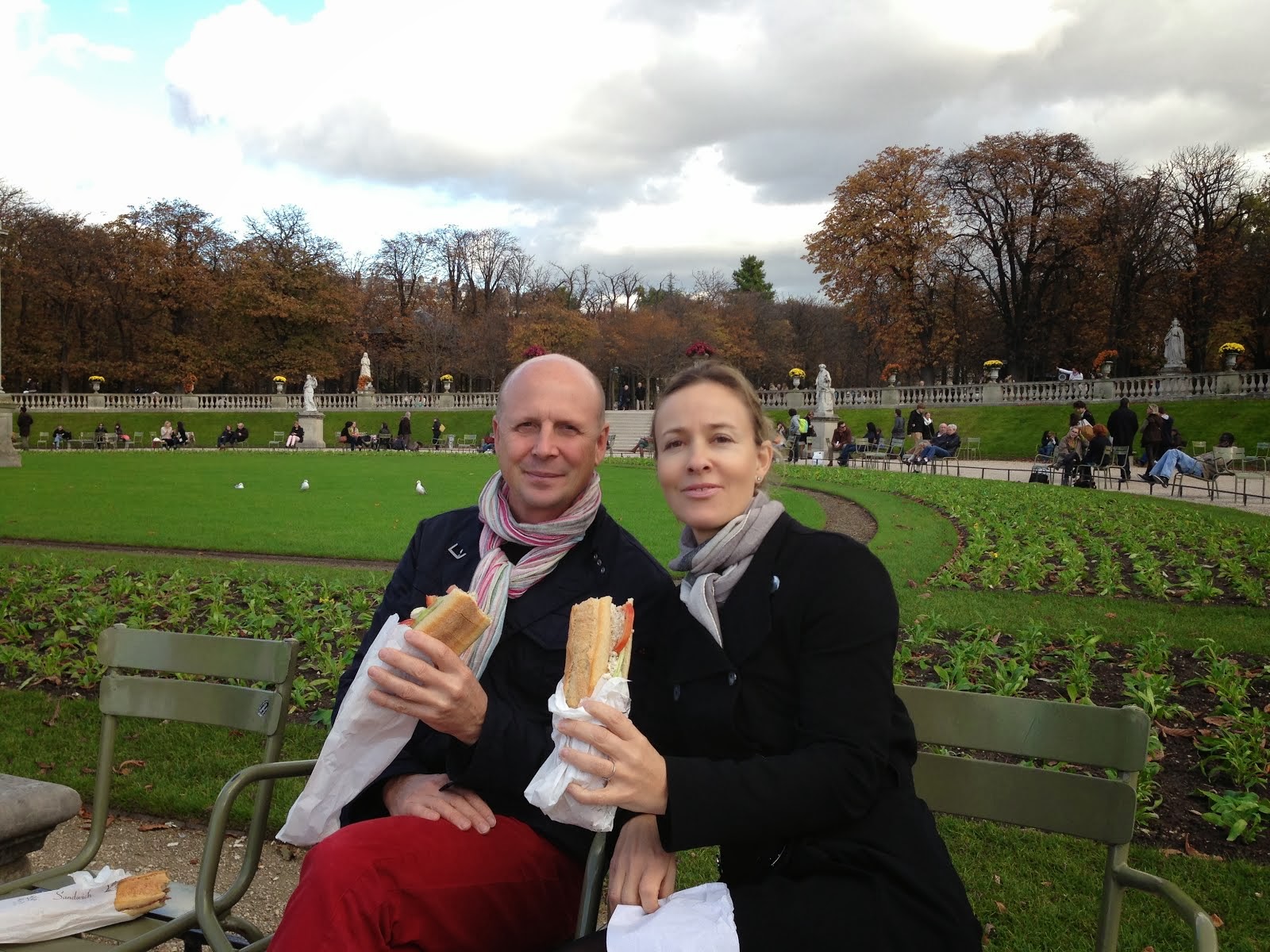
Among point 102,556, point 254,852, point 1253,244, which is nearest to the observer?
point 254,852

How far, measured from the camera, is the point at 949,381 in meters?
69.6

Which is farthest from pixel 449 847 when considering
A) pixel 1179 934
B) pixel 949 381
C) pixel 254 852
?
pixel 949 381

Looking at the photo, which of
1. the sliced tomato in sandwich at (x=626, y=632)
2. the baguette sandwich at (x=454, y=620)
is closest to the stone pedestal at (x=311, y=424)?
the baguette sandwich at (x=454, y=620)

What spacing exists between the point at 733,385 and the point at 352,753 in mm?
1288

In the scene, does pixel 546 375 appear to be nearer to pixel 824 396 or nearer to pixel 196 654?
pixel 196 654

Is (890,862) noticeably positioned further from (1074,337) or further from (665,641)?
(1074,337)

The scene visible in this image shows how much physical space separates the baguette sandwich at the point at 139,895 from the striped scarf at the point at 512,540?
109cm

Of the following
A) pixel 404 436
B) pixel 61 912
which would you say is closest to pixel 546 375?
pixel 61 912

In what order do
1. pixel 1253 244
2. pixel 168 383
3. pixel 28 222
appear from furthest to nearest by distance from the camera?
1. pixel 168 383
2. pixel 28 222
3. pixel 1253 244

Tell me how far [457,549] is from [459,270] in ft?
235

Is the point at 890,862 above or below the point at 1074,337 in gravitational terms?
below

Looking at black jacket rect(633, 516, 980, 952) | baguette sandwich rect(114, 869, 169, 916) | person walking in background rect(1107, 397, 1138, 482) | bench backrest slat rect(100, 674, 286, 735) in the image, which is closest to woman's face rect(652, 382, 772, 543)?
black jacket rect(633, 516, 980, 952)

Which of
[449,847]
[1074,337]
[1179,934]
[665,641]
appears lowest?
[1179,934]

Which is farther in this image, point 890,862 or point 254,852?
point 254,852
